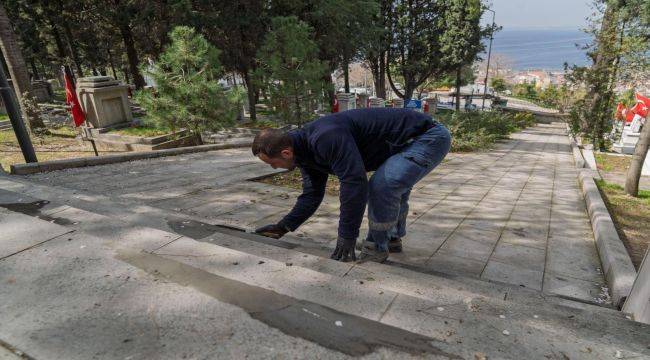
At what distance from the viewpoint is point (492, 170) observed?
9.24m

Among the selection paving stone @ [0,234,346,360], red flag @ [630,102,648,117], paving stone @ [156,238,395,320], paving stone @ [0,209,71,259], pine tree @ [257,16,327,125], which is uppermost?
pine tree @ [257,16,327,125]

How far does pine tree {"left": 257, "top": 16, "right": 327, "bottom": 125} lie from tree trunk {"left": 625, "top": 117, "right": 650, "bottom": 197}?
701 cm

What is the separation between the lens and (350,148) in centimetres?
214

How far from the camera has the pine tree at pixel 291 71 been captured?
26.4ft

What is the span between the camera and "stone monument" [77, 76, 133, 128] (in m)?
11.4

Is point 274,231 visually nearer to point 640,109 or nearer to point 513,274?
point 513,274

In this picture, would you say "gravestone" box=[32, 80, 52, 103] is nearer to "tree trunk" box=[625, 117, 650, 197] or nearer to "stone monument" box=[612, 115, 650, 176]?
"tree trunk" box=[625, 117, 650, 197]

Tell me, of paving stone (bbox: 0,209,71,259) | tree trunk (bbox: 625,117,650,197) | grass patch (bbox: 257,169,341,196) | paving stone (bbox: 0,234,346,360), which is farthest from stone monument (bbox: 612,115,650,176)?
paving stone (bbox: 0,209,71,259)

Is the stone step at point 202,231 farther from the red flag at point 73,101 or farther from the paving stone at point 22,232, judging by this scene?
the red flag at point 73,101

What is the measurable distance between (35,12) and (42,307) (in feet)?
89.2

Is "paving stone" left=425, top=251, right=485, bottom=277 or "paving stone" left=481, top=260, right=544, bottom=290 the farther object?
"paving stone" left=425, top=251, right=485, bottom=277

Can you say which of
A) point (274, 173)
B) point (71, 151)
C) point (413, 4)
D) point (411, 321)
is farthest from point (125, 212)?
point (413, 4)

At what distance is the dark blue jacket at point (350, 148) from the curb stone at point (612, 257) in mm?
1932

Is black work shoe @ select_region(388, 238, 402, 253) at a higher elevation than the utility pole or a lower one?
lower
